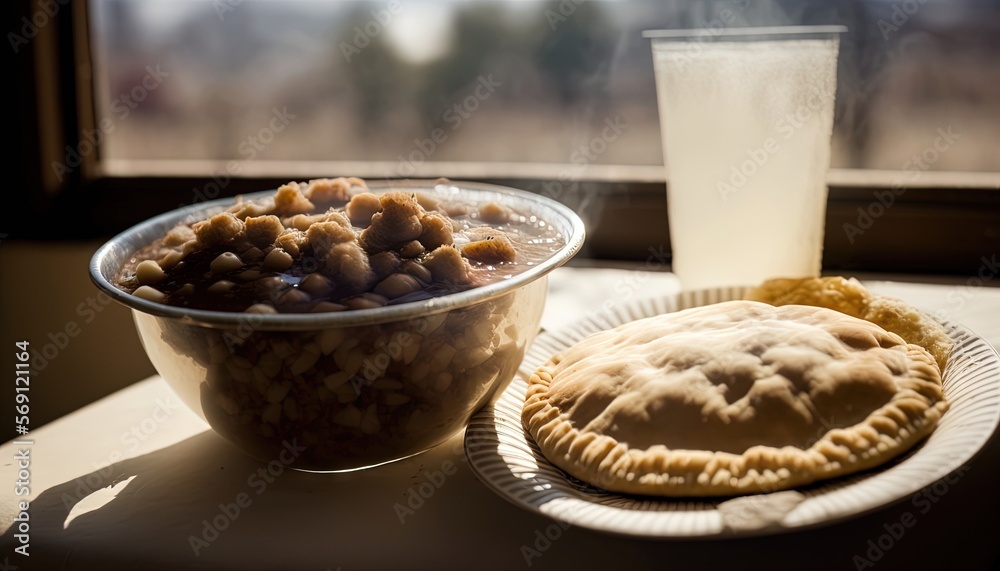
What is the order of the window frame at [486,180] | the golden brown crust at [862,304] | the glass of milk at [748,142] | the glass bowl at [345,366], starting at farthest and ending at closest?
the window frame at [486,180] < the glass of milk at [748,142] < the golden brown crust at [862,304] < the glass bowl at [345,366]

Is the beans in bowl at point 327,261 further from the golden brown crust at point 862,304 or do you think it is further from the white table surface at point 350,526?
the golden brown crust at point 862,304

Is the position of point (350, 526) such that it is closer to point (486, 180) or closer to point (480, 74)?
point (486, 180)

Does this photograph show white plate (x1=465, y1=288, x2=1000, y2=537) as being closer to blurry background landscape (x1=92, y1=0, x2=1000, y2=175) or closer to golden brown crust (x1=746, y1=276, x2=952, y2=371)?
golden brown crust (x1=746, y1=276, x2=952, y2=371)

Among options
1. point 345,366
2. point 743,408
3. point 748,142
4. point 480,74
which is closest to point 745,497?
point 743,408

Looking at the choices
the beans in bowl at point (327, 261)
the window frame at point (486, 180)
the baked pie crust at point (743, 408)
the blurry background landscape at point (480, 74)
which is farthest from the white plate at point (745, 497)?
the blurry background landscape at point (480, 74)

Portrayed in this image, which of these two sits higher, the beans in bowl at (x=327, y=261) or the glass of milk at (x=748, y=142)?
the beans in bowl at (x=327, y=261)

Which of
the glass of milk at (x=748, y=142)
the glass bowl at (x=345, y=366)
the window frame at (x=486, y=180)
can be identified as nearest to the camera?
the glass bowl at (x=345, y=366)

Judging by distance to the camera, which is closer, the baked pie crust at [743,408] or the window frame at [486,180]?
the baked pie crust at [743,408]

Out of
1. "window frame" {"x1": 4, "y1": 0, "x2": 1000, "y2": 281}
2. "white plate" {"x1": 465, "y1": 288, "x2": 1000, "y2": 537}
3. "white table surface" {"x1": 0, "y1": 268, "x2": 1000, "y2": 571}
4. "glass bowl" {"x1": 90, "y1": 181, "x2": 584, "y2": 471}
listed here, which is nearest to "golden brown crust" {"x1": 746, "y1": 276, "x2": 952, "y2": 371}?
"white plate" {"x1": 465, "y1": 288, "x2": 1000, "y2": 537}

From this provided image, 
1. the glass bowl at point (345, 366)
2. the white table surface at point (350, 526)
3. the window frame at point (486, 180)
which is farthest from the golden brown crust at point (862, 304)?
the window frame at point (486, 180)
